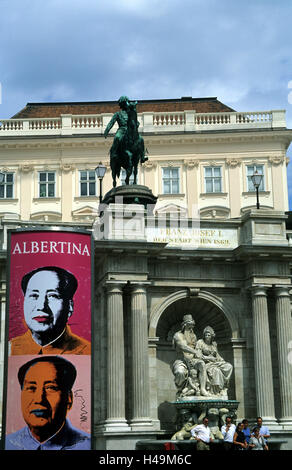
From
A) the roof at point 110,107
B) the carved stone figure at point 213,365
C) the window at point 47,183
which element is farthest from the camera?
the roof at point 110,107

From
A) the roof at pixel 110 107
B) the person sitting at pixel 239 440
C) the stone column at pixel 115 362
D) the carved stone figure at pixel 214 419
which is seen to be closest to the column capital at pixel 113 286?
the stone column at pixel 115 362

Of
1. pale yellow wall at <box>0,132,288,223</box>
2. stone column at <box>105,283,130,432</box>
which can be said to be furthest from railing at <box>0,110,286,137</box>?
stone column at <box>105,283,130,432</box>

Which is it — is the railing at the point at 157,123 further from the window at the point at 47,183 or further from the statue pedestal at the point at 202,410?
the statue pedestal at the point at 202,410

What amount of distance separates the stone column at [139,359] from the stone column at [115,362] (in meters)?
0.42

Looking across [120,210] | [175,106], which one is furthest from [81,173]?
[120,210]

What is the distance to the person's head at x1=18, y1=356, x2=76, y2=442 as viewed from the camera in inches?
1161

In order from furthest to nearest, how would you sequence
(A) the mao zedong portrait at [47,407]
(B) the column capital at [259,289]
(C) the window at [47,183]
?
(C) the window at [47,183] < (B) the column capital at [259,289] < (A) the mao zedong portrait at [47,407]

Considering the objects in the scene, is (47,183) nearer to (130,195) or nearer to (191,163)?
(191,163)

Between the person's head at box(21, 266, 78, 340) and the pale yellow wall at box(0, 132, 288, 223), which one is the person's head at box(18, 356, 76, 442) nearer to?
the person's head at box(21, 266, 78, 340)

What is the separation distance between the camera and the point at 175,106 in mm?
74312

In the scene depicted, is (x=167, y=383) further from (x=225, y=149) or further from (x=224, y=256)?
(x=225, y=149)

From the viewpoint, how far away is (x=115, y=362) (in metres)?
32.0

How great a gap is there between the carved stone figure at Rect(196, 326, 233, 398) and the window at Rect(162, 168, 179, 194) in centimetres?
3551

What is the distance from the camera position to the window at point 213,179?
224 ft
